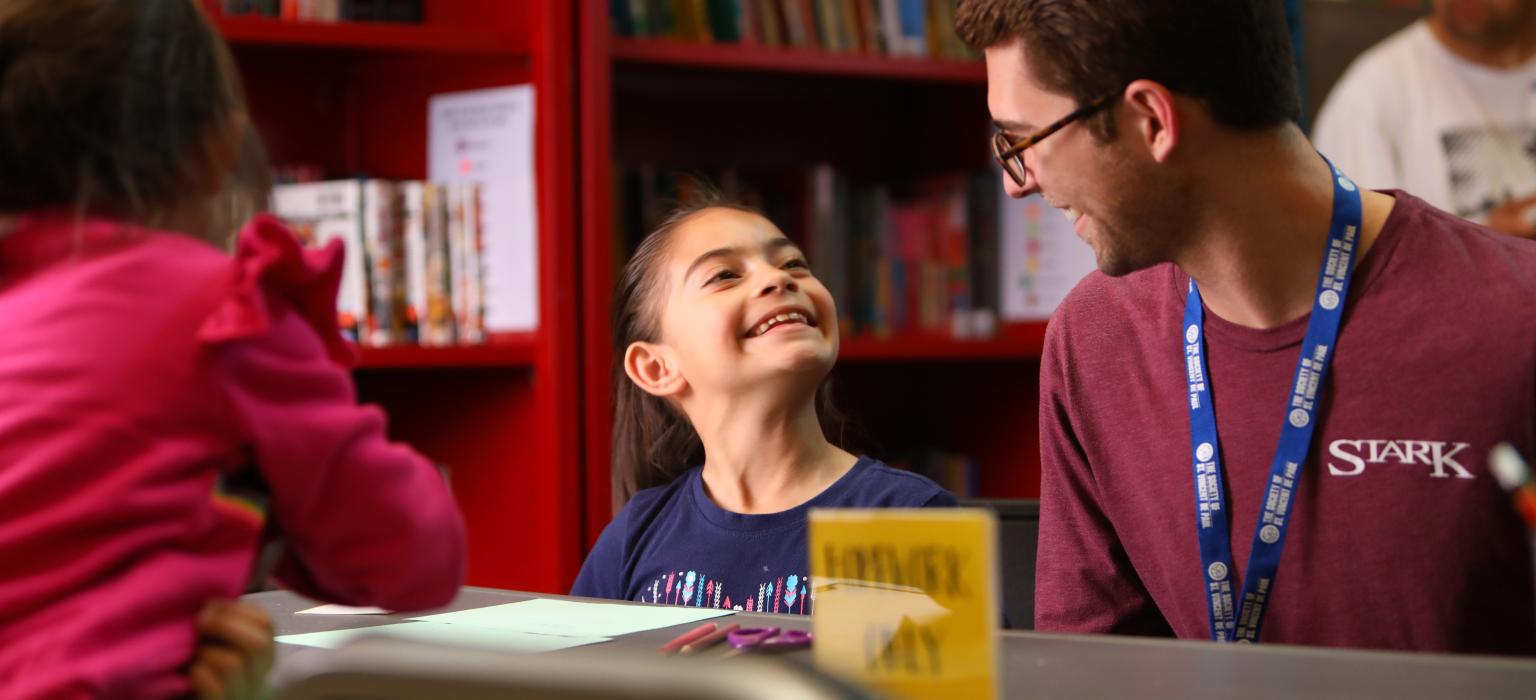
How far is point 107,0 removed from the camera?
0.86 metres

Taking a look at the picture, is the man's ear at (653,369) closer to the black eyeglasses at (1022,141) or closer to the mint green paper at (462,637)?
the black eyeglasses at (1022,141)

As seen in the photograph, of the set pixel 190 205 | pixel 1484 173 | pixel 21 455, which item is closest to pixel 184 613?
pixel 21 455

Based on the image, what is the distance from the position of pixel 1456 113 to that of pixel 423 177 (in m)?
1.98

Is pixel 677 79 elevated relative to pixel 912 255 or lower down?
elevated

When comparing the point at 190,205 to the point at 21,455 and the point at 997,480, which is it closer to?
the point at 21,455

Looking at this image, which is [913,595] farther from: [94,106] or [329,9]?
[329,9]

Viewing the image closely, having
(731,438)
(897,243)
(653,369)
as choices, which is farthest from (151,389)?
(897,243)

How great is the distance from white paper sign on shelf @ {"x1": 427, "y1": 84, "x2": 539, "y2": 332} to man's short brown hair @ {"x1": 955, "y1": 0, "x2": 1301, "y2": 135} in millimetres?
1223

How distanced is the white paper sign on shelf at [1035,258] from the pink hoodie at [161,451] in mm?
2131

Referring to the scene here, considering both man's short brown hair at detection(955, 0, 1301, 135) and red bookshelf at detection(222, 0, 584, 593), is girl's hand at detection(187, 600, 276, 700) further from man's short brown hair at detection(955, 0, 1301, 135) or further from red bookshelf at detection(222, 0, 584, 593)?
red bookshelf at detection(222, 0, 584, 593)

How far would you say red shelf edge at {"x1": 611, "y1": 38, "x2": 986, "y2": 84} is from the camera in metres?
2.55

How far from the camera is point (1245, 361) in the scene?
4.48 feet

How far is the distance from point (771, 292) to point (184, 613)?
1063 millimetres

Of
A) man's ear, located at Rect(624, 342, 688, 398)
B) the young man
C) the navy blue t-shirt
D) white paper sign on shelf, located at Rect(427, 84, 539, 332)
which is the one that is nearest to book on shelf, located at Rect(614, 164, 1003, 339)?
white paper sign on shelf, located at Rect(427, 84, 539, 332)
